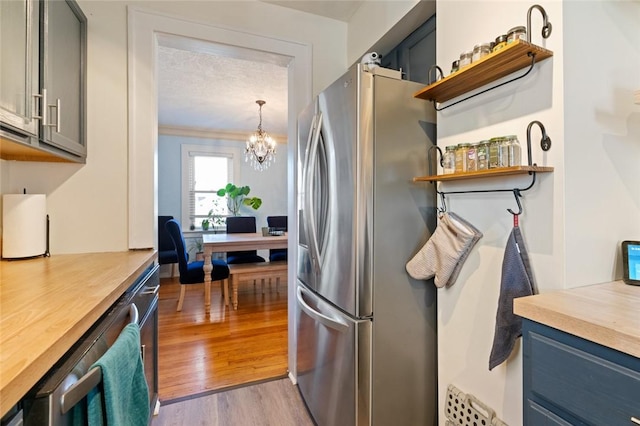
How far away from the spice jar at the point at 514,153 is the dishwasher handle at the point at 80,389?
1.24 meters

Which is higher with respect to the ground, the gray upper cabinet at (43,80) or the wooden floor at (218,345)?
the gray upper cabinet at (43,80)

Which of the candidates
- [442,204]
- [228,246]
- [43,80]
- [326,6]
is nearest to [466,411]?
[442,204]

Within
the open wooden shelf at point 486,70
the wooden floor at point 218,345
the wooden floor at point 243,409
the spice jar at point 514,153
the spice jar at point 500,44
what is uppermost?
the spice jar at point 500,44

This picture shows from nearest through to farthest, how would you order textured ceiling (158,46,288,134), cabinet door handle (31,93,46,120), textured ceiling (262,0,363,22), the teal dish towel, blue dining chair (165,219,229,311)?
the teal dish towel
cabinet door handle (31,93,46,120)
textured ceiling (262,0,363,22)
textured ceiling (158,46,288,134)
blue dining chair (165,219,229,311)

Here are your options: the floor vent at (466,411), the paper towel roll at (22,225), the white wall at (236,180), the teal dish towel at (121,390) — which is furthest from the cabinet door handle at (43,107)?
the white wall at (236,180)

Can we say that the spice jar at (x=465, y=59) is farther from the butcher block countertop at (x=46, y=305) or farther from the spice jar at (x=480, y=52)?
the butcher block countertop at (x=46, y=305)

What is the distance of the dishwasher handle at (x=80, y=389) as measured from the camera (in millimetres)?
574

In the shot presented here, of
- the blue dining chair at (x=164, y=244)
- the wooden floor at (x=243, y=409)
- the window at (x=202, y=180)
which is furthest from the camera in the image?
the window at (x=202, y=180)

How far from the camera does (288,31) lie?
2.09 m

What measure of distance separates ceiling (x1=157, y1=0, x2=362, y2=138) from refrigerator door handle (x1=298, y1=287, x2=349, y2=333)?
1.61 meters

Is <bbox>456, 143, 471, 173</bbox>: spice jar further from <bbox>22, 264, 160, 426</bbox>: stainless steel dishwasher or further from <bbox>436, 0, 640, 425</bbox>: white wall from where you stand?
<bbox>22, 264, 160, 426</bbox>: stainless steel dishwasher

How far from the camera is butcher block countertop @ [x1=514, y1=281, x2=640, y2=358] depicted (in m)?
0.60

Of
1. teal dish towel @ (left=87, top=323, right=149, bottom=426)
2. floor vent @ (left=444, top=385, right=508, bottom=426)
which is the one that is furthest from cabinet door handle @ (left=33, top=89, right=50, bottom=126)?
floor vent @ (left=444, top=385, right=508, bottom=426)

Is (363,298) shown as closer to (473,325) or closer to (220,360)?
(473,325)
